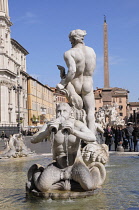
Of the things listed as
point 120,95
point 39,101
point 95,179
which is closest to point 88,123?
point 95,179

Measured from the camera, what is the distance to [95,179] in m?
5.04

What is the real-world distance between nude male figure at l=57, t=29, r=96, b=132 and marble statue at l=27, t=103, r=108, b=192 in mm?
2006

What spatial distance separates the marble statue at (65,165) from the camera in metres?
4.79

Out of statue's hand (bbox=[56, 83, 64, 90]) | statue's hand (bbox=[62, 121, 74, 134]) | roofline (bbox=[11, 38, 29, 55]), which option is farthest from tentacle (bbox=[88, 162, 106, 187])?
roofline (bbox=[11, 38, 29, 55])

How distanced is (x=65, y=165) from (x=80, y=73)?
251cm

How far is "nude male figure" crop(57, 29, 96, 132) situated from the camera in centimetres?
695

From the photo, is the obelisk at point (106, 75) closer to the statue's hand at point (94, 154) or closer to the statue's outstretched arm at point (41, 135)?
the statue's hand at point (94, 154)

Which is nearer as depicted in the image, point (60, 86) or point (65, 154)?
point (65, 154)

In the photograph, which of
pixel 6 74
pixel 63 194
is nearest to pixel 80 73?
pixel 63 194

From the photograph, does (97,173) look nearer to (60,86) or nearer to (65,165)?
(65,165)

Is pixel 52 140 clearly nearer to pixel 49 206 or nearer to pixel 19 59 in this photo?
pixel 49 206

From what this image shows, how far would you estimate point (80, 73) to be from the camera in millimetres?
7168

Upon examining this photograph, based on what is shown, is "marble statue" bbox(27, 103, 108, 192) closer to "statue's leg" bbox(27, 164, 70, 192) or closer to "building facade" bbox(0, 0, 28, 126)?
"statue's leg" bbox(27, 164, 70, 192)

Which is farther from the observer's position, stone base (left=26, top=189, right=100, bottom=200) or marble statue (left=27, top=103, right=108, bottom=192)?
marble statue (left=27, top=103, right=108, bottom=192)
